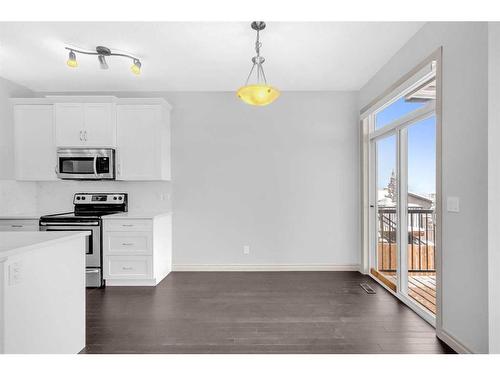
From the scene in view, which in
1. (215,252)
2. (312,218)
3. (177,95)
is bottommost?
(215,252)

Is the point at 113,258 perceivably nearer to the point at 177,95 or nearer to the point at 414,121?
the point at 177,95

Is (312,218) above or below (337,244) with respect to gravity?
above

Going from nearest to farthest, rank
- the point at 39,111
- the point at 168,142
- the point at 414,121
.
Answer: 1. the point at 414,121
2. the point at 39,111
3. the point at 168,142

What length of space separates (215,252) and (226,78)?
2.39 m

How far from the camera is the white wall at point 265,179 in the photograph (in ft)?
14.4

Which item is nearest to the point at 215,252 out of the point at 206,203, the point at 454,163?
the point at 206,203

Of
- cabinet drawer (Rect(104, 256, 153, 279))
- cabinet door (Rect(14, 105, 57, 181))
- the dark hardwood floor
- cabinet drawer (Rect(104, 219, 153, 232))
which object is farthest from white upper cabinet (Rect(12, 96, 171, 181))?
the dark hardwood floor

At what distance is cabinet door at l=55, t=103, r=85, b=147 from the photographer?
155 inches

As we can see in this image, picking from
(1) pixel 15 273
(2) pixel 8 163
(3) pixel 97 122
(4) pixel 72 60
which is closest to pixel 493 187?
(1) pixel 15 273

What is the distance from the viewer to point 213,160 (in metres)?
4.39

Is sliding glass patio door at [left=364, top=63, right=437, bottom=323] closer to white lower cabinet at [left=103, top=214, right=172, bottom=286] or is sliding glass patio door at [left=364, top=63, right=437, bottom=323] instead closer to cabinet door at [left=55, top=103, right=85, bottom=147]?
white lower cabinet at [left=103, top=214, right=172, bottom=286]

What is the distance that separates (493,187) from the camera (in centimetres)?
169
